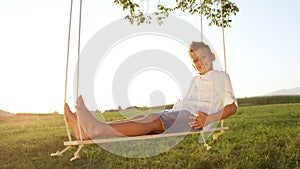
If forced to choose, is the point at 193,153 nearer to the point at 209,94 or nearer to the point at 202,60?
the point at 209,94

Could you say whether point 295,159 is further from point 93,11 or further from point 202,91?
point 93,11

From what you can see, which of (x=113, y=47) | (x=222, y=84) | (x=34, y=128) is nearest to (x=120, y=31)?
(x=113, y=47)

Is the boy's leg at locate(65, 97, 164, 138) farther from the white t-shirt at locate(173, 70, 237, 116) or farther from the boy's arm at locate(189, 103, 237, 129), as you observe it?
the white t-shirt at locate(173, 70, 237, 116)

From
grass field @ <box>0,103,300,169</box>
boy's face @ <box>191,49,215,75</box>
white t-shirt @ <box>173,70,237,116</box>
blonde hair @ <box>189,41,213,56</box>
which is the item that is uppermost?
blonde hair @ <box>189,41,213,56</box>

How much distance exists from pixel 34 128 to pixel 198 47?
612 centimetres

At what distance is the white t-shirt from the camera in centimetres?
308

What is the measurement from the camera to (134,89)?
3879mm

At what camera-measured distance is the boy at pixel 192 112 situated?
2.69 m

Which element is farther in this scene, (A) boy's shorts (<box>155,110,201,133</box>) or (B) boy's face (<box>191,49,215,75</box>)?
(B) boy's face (<box>191,49,215,75</box>)

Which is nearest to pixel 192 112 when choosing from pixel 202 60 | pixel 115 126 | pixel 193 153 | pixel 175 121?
pixel 175 121

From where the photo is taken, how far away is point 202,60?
3225 millimetres

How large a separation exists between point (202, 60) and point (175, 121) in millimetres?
561

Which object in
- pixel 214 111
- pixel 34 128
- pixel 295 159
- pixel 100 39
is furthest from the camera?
pixel 34 128

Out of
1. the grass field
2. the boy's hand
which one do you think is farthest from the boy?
the grass field
